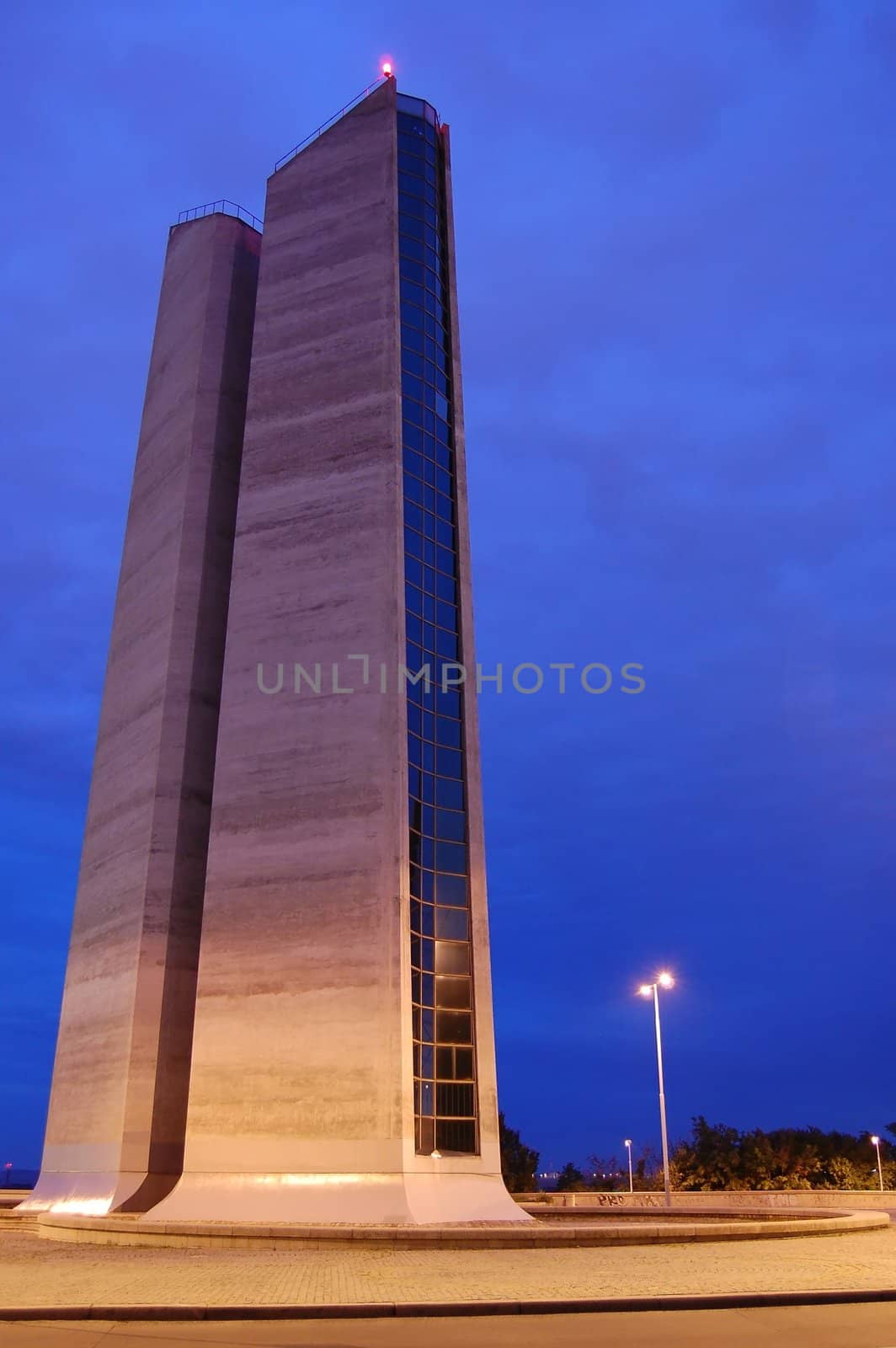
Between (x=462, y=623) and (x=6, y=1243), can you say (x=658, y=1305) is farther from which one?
(x=462, y=623)

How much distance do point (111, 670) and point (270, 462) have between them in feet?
32.3

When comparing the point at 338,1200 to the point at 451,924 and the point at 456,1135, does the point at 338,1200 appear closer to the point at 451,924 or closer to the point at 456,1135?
the point at 456,1135

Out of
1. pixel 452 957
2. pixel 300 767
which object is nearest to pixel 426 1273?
pixel 452 957

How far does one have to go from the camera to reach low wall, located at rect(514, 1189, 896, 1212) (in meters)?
40.2

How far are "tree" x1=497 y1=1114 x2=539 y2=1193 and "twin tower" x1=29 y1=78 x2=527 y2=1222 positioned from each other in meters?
35.9


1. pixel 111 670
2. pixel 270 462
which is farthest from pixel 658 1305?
pixel 111 670

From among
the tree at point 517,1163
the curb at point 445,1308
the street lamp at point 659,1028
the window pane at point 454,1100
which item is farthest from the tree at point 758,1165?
the curb at point 445,1308

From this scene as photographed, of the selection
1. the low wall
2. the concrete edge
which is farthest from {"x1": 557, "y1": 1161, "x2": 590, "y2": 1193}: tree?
the concrete edge

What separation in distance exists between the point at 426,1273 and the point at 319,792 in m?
16.0

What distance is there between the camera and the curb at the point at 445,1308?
11.0 metres

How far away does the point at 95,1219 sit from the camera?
23.3 meters

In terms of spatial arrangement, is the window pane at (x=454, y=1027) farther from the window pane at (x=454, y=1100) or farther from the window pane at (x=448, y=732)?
the window pane at (x=448, y=732)

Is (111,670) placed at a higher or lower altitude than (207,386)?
lower

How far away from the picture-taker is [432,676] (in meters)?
32.4
